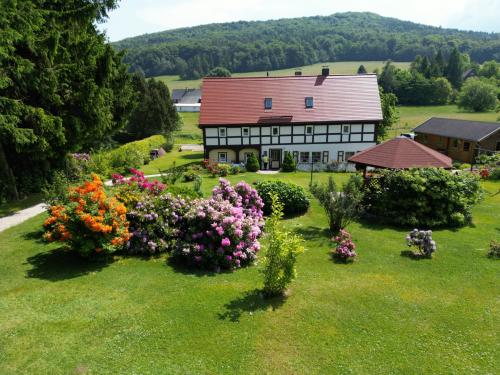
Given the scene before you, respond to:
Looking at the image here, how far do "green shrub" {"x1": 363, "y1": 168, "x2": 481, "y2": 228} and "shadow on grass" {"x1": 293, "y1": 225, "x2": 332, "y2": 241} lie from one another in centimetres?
340

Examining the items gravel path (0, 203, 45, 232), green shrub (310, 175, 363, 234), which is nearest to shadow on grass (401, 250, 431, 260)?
green shrub (310, 175, 363, 234)

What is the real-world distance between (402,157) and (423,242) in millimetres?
6467

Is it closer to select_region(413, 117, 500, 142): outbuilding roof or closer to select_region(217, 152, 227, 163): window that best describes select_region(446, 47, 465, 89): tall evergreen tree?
select_region(413, 117, 500, 142): outbuilding roof

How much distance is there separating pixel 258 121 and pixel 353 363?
1134 inches

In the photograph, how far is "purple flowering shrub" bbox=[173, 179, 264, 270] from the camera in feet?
34.8

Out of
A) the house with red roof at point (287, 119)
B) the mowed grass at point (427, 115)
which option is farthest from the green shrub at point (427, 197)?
the mowed grass at point (427, 115)

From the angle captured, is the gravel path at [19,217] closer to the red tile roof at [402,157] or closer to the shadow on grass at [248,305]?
the shadow on grass at [248,305]

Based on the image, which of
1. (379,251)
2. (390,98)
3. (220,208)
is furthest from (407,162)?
(390,98)

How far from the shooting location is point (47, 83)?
618 inches

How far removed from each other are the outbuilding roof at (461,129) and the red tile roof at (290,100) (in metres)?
9.45

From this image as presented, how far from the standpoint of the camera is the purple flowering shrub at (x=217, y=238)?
10609 millimetres

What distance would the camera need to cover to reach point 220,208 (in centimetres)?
1127

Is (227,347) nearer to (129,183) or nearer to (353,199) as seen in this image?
(129,183)

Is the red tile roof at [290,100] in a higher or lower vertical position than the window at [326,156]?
higher
